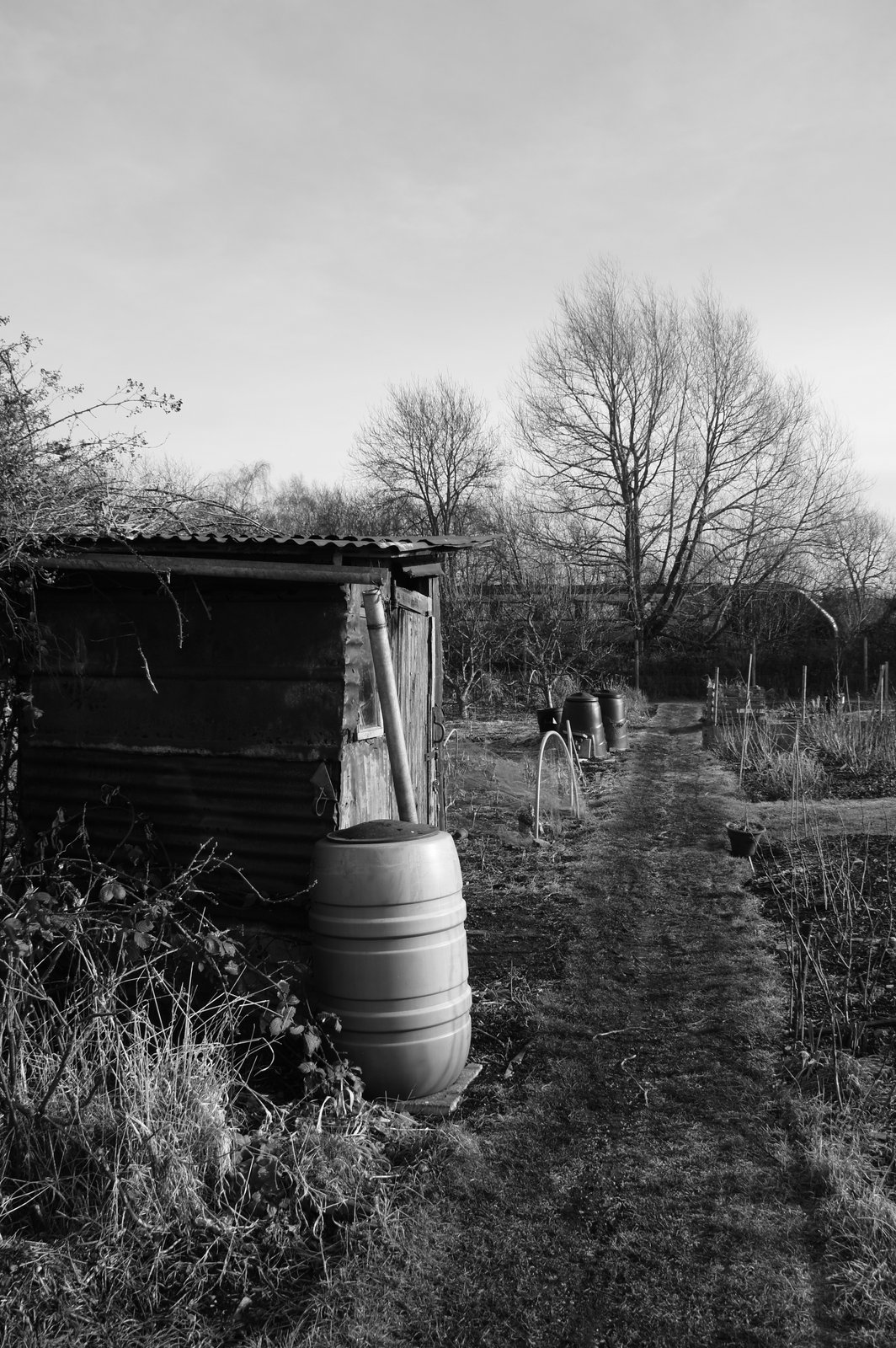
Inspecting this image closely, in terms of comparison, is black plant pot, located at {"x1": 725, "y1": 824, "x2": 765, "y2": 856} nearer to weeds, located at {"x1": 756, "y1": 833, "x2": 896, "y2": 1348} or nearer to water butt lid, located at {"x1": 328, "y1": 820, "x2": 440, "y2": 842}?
weeds, located at {"x1": 756, "y1": 833, "x2": 896, "y2": 1348}

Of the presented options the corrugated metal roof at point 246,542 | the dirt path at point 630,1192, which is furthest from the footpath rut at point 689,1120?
the corrugated metal roof at point 246,542

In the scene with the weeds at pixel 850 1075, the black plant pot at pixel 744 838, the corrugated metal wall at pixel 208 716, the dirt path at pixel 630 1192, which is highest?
the corrugated metal wall at pixel 208 716

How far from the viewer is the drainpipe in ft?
14.0

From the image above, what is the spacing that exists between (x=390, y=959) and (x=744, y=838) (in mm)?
4945

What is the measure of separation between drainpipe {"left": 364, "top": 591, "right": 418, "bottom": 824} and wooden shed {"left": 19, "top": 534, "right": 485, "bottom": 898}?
5.7 inches

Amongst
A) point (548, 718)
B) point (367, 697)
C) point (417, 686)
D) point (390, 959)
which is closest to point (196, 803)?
point (367, 697)

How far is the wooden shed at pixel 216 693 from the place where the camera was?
4328 millimetres

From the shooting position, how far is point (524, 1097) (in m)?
3.83

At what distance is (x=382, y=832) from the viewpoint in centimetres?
384

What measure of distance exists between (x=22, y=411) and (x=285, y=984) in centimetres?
246

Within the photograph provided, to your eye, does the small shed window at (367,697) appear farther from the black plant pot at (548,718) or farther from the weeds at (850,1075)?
the black plant pot at (548,718)

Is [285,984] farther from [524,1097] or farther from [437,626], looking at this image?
[437,626]

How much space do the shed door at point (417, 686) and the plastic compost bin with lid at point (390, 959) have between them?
2001 mm

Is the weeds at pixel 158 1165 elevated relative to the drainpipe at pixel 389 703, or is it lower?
lower
